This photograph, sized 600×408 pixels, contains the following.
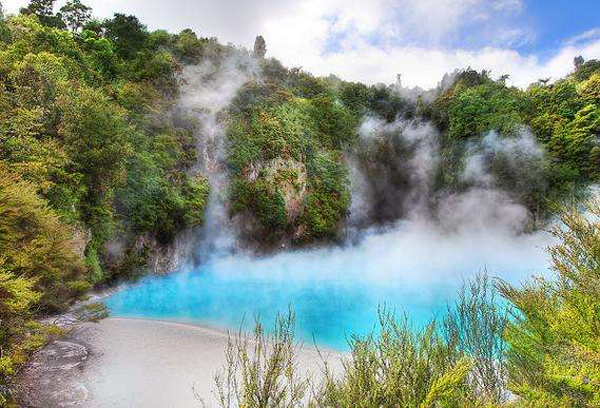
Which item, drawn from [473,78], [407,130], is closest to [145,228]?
[407,130]

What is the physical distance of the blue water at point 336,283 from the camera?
2069 centimetres

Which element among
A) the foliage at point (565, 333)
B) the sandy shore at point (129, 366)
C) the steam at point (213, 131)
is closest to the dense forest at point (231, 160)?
the foliage at point (565, 333)

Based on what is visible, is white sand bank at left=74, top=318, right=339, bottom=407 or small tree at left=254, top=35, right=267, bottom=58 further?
small tree at left=254, top=35, right=267, bottom=58

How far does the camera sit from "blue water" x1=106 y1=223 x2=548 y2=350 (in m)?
20.7

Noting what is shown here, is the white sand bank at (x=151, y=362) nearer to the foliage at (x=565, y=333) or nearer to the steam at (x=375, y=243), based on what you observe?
the steam at (x=375, y=243)

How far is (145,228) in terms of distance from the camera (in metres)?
28.4

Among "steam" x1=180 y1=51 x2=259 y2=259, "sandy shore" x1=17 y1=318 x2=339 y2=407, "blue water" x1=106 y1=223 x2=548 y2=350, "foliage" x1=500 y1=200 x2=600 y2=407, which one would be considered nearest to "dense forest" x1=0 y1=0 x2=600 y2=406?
"foliage" x1=500 y1=200 x2=600 y2=407

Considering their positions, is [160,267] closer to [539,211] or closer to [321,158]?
[321,158]

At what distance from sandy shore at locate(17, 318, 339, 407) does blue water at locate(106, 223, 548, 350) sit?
2332 mm

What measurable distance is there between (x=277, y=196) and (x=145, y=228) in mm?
12765

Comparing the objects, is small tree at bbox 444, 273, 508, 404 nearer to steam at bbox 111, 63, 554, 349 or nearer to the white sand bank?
the white sand bank

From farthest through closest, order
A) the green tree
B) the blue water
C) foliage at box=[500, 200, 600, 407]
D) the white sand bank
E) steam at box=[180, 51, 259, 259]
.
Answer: the green tree
steam at box=[180, 51, 259, 259]
the blue water
the white sand bank
foliage at box=[500, 200, 600, 407]

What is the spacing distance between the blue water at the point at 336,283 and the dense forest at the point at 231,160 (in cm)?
304

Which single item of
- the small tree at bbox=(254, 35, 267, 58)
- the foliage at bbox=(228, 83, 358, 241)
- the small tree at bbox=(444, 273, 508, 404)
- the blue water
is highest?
the small tree at bbox=(254, 35, 267, 58)
